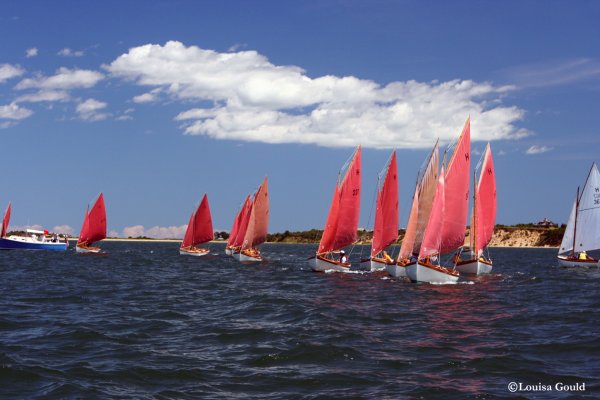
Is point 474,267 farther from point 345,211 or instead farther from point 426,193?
point 345,211

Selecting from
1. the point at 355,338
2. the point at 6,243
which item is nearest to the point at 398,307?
the point at 355,338

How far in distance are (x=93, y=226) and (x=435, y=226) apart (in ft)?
226

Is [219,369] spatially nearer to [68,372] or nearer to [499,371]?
[68,372]

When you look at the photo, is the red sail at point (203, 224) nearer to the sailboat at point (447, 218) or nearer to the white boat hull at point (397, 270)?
the white boat hull at point (397, 270)

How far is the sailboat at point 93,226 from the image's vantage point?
320 feet

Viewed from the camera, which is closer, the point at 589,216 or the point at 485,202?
the point at 485,202

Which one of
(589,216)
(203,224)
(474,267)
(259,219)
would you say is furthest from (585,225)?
(203,224)

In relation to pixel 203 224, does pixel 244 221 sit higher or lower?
higher

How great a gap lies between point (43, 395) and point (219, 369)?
4.65 m

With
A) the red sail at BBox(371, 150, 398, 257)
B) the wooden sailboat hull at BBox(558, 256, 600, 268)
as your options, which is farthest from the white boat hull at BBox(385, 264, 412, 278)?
the wooden sailboat hull at BBox(558, 256, 600, 268)

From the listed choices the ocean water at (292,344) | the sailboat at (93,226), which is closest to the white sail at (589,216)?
the ocean water at (292,344)

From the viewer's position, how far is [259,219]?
77625 millimetres

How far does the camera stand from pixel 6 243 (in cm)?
11519

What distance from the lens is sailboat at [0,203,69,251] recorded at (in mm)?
114875
